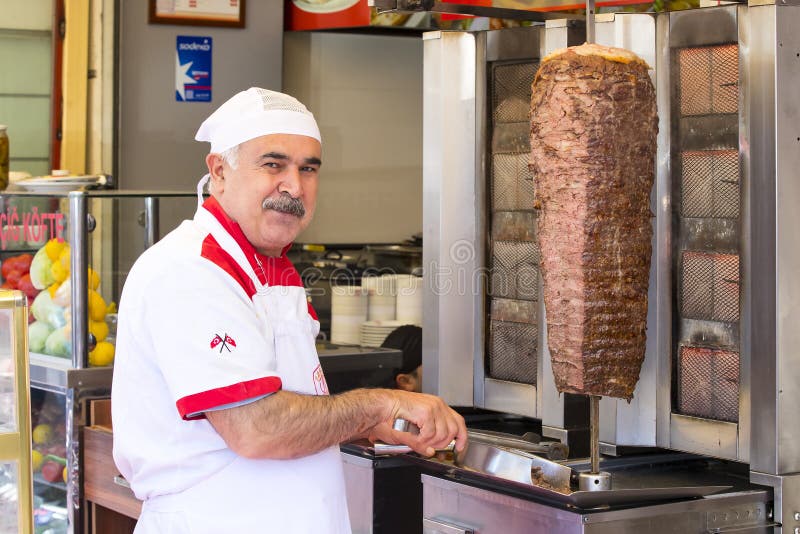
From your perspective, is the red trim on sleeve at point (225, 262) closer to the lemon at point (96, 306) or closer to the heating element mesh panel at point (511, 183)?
the heating element mesh panel at point (511, 183)

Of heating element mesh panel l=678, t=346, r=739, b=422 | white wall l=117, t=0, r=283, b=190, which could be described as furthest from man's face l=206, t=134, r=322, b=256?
white wall l=117, t=0, r=283, b=190

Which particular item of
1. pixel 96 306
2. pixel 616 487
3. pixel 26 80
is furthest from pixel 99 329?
pixel 26 80

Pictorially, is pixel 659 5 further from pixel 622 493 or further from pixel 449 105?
pixel 622 493

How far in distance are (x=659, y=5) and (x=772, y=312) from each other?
2.58ft

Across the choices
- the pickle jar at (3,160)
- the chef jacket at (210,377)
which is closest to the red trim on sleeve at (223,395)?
the chef jacket at (210,377)

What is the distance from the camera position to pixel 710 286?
223 cm

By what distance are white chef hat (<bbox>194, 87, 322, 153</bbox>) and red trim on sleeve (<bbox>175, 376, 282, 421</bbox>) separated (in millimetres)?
457

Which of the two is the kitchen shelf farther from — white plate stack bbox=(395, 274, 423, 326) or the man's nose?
the man's nose

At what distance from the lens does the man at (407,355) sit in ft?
12.5

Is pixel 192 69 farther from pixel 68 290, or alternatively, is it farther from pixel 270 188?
pixel 270 188

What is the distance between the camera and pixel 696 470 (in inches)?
93.9

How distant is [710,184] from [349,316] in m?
2.63

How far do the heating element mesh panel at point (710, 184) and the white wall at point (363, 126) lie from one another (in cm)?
393

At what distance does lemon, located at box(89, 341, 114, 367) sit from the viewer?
11.8 feet
